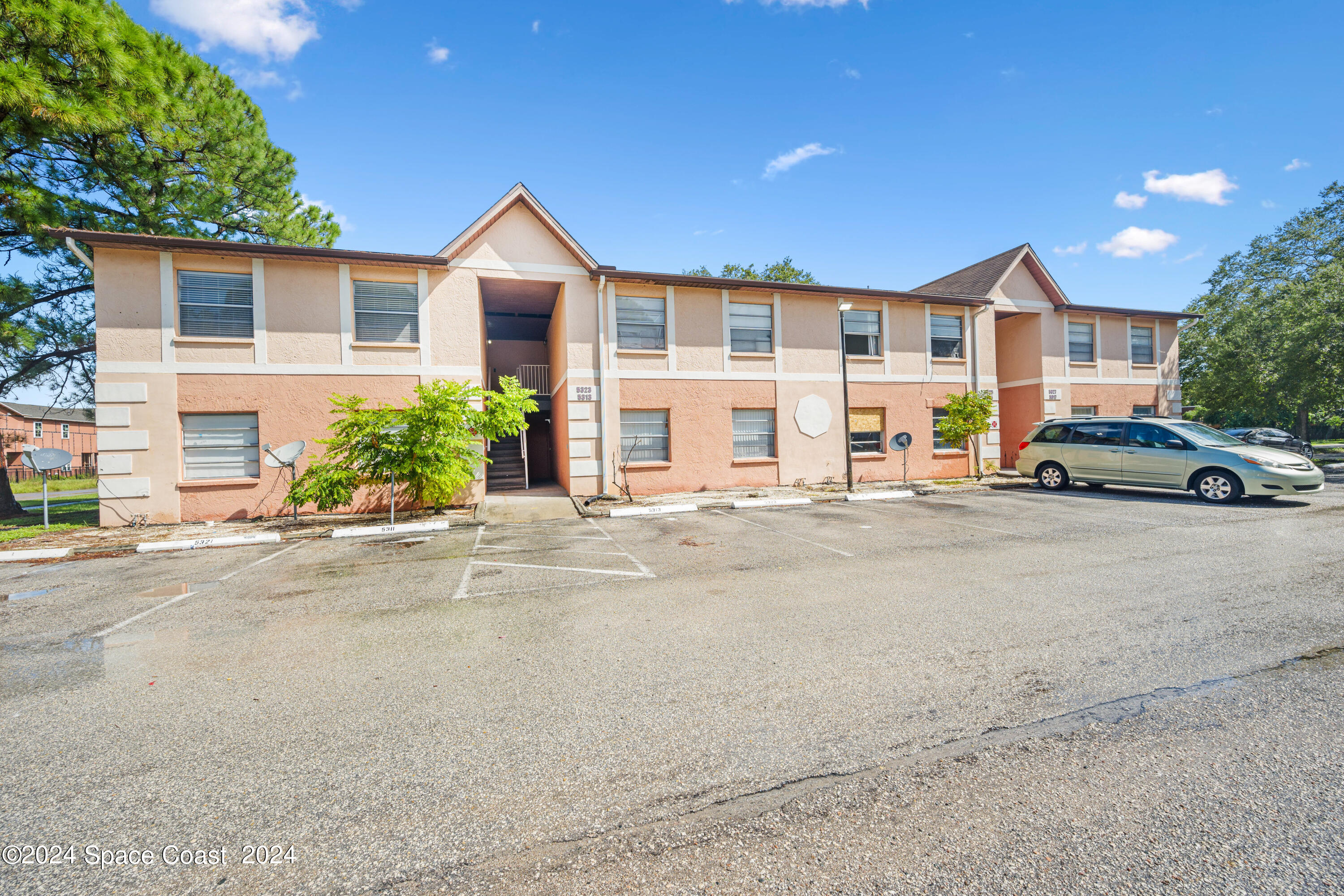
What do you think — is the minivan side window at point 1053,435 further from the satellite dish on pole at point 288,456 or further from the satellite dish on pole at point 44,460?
the satellite dish on pole at point 44,460

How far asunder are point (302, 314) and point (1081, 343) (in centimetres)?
2583

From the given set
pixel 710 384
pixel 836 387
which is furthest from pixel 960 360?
pixel 710 384

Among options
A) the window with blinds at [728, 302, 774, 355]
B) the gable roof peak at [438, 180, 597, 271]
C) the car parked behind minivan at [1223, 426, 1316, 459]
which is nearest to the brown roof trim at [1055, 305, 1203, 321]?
the car parked behind minivan at [1223, 426, 1316, 459]

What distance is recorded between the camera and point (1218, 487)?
1149cm

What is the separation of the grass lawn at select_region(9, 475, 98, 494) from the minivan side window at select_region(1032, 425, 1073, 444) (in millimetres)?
42127

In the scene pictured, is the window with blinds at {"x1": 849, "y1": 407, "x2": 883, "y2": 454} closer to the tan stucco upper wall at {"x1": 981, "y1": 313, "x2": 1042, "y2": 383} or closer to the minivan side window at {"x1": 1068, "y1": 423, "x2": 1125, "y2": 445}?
the minivan side window at {"x1": 1068, "y1": 423, "x2": 1125, "y2": 445}

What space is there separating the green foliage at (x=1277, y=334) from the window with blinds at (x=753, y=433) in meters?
20.8

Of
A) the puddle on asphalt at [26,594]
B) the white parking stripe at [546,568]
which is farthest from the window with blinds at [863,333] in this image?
the puddle on asphalt at [26,594]

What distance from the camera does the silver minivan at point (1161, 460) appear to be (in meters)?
11.0

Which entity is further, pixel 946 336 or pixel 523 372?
pixel 523 372

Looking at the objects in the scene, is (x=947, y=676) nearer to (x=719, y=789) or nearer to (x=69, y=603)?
(x=719, y=789)

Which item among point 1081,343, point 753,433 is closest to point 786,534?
point 753,433

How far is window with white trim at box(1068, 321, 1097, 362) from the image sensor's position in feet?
68.3

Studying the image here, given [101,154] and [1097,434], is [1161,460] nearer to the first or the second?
[1097,434]
